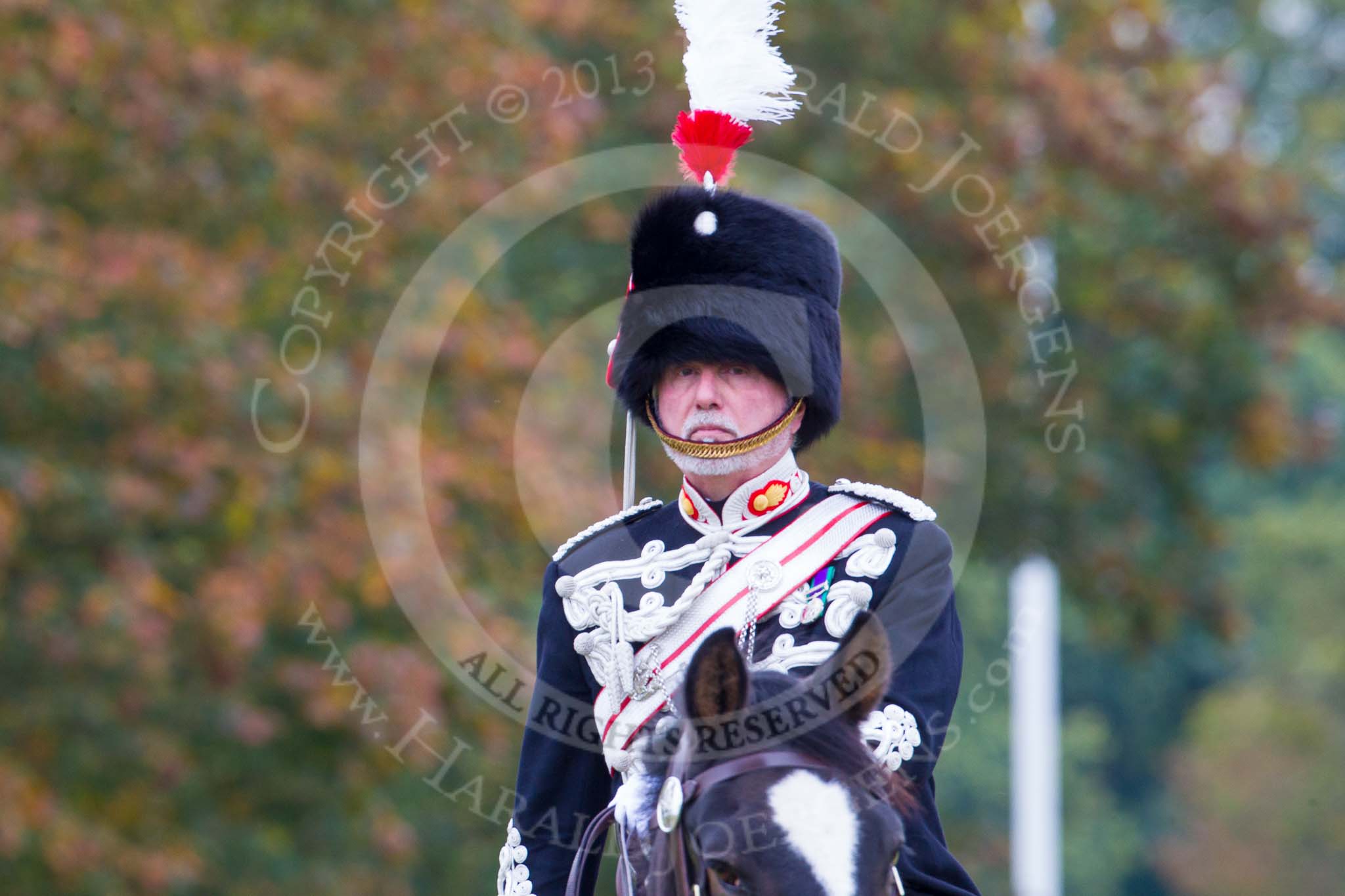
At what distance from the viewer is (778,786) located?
10.2 feet

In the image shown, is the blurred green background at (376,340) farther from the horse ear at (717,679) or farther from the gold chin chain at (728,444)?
the horse ear at (717,679)

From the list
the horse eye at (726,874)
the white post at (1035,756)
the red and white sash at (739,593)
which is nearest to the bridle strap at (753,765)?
the horse eye at (726,874)

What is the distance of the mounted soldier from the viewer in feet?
12.2

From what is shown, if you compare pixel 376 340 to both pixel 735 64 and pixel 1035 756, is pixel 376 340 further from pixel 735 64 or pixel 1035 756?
pixel 1035 756

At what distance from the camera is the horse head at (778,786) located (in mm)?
3008

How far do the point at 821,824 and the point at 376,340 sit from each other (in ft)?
23.9

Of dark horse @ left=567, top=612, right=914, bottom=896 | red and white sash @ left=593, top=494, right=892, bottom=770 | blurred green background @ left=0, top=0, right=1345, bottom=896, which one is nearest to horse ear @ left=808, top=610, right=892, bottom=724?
dark horse @ left=567, top=612, right=914, bottom=896

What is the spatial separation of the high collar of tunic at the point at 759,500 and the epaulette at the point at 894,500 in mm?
93

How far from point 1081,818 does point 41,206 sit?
936 inches

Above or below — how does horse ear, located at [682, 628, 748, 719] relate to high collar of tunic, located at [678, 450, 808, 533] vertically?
below

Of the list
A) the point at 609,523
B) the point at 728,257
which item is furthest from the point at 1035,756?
the point at 728,257

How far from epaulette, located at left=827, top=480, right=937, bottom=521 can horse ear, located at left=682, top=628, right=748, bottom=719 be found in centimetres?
82

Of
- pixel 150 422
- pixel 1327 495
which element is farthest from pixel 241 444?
pixel 1327 495

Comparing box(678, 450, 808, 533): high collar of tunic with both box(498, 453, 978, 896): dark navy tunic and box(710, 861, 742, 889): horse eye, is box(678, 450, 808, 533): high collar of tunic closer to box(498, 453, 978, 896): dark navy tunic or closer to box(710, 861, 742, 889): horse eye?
box(498, 453, 978, 896): dark navy tunic
